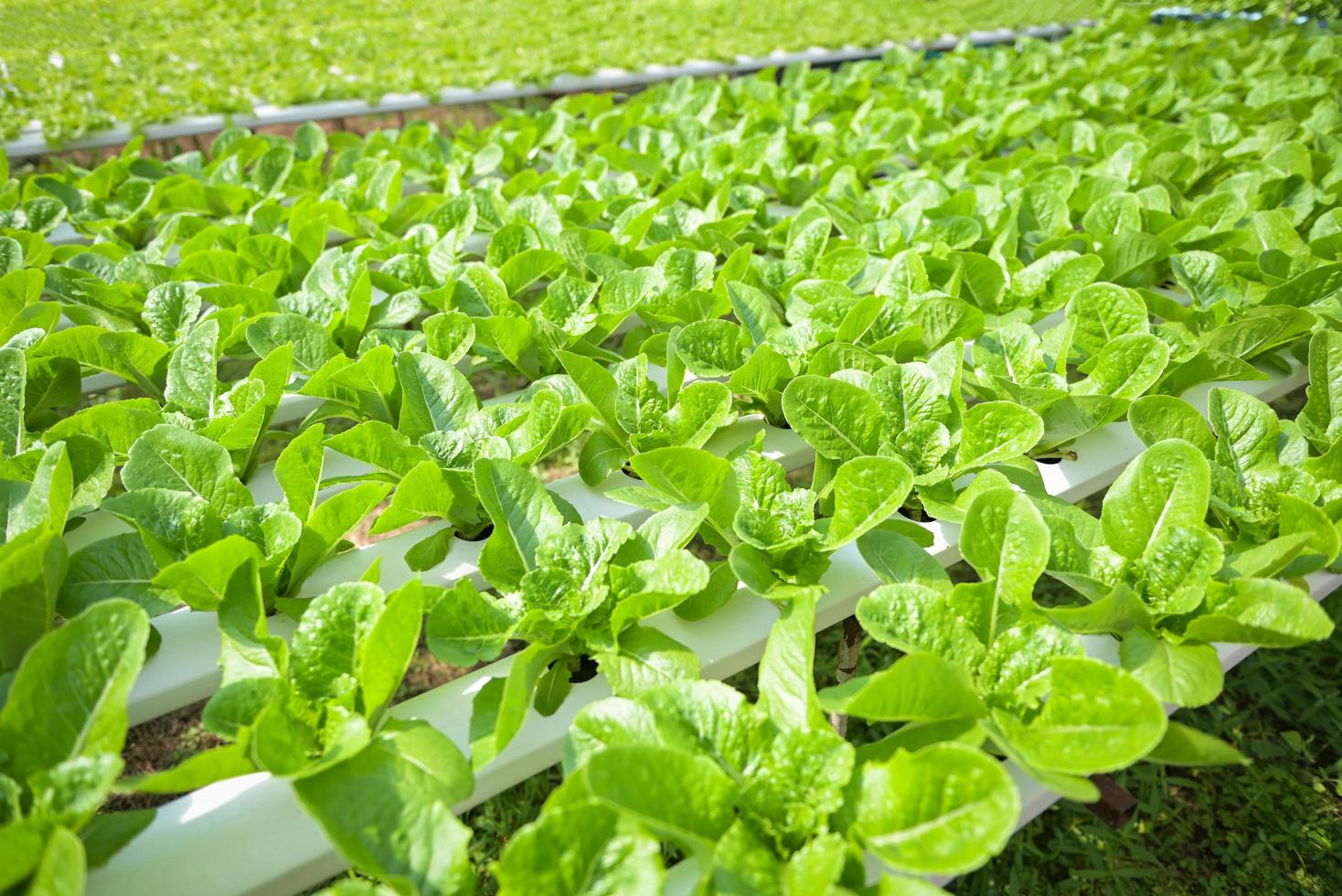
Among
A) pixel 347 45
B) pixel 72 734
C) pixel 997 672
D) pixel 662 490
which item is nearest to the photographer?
pixel 72 734

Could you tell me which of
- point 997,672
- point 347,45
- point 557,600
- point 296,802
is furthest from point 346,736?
point 347,45

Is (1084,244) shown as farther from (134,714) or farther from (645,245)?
(134,714)

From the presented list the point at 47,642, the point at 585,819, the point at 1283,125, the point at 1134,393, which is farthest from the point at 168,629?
the point at 1283,125

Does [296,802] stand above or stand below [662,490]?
below

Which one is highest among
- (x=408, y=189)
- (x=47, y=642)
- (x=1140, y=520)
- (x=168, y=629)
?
(x=408, y=189)

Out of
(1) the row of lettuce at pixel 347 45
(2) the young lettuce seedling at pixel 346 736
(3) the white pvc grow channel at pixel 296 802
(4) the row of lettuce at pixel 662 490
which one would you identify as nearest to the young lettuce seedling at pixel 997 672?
(4) the row of lettuce at pixel 662 490

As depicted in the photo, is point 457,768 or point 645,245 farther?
point 645,245

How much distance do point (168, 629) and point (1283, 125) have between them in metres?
2.95

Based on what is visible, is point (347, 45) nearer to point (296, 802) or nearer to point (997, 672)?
point (296, 802)

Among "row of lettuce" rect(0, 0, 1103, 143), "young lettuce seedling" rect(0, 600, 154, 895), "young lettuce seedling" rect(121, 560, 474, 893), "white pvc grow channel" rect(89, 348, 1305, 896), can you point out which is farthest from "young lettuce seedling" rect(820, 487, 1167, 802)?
"row of lettuce" rect(0, 0, 1103, 143)

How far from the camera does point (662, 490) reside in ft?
3.23

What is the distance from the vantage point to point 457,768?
73 centimetres

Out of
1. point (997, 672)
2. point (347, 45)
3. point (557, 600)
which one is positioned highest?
point (347, 45)

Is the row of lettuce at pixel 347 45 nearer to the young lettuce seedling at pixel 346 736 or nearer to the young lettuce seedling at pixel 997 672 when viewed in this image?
the young lettuce seedling at pixel 346 736
